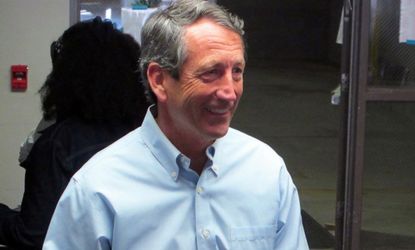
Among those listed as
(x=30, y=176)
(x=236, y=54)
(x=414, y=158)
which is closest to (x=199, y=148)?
(x=236, y=54)

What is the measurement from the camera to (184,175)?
219 centimetres

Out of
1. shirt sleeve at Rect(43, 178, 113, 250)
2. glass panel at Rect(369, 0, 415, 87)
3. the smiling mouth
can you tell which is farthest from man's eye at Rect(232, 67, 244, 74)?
glass panel at Rect(369, 0, 415, 87)

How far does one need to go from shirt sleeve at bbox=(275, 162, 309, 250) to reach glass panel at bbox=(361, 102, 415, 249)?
310 cm

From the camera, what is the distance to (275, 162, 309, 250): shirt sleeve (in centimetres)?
224

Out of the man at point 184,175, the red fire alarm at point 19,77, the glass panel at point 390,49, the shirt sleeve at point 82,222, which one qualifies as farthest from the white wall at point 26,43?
the shirt sleeve at point 82,222

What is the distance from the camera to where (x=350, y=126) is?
17.3ft

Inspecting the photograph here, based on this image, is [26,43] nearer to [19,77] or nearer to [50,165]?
[19,77]

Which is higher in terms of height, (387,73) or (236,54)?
(236,54)

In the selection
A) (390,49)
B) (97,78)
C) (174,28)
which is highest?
(174,28)

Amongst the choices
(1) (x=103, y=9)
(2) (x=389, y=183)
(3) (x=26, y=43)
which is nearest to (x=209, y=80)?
(1) (x=103, y=9)

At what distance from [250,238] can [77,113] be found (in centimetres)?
122

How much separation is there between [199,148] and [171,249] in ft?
0.90

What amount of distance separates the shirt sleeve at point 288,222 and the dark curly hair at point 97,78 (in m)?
1.01

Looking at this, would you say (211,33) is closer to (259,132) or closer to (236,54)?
(236,54)
